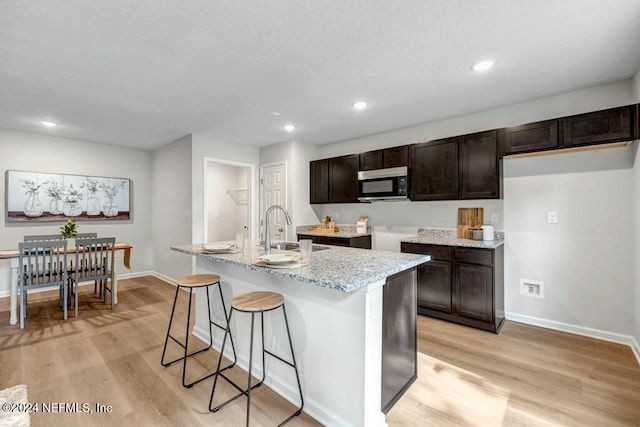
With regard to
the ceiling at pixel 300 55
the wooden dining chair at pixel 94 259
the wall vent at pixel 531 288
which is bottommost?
the wall vent at pixel 531 288

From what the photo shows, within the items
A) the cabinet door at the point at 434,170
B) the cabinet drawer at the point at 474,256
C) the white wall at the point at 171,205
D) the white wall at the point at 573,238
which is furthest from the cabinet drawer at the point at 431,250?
the white wall at the point at 171,205

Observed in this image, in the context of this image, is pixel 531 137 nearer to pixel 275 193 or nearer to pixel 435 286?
pixel 435 286

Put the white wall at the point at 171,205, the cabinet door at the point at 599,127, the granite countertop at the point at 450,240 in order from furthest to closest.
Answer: the white wall at the point at 171,205 < the granite countertop at the point at 450,240 < the cabinet door at the point at 599,127

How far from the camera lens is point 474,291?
3002mm

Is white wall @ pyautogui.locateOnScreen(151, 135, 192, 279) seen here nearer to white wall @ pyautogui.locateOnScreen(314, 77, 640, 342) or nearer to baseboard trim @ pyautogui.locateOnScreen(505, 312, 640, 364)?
white wall @ pyautogui.locateOnScreen(314, 77, 640, 342)

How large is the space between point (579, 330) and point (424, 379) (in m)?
1.99

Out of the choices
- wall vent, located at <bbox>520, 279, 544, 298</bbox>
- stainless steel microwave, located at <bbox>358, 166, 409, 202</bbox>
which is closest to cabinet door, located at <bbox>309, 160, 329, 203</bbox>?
stainless steel microwave, located at <bbox>358, 166, 409, 202</bbox>

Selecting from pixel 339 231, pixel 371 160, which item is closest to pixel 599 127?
pixel 371 160

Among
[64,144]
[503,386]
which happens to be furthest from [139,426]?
[64,144]

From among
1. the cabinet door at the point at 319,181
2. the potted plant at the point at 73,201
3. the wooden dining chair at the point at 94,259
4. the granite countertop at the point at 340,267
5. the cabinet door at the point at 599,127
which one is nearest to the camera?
the granite countertop at the point at 340,267

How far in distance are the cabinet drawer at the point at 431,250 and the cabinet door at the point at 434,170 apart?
26.0 inches

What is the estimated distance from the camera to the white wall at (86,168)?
14.0 ft

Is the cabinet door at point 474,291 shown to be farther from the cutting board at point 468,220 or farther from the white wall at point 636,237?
the white wall at point 636,237

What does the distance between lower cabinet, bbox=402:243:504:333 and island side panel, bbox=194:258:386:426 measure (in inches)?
72.1
